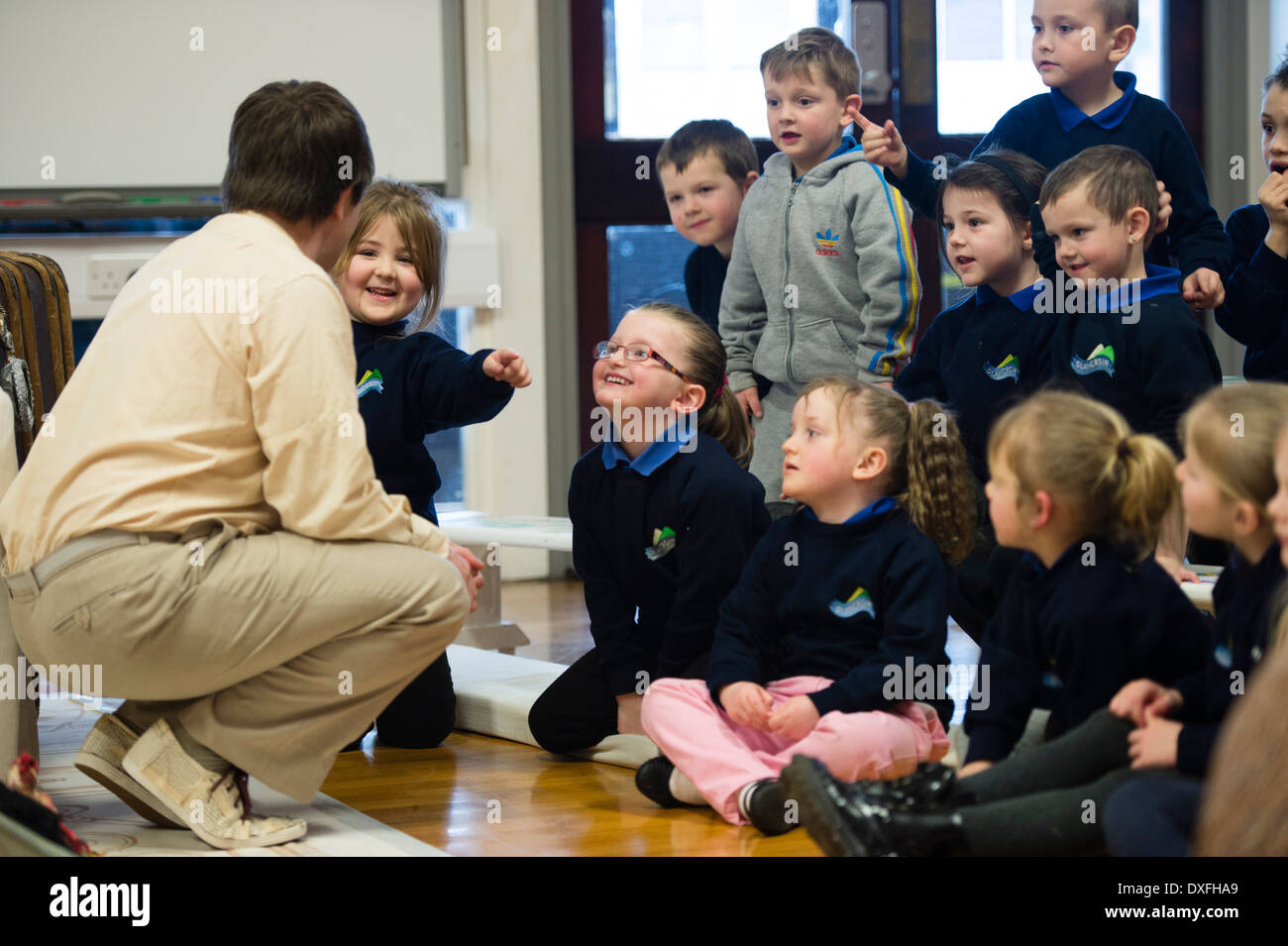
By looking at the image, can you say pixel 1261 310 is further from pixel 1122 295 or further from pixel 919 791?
pixel 919 791

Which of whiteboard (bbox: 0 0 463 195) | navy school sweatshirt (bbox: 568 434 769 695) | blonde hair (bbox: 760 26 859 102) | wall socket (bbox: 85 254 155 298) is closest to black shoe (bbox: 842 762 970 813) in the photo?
navy school sweatshirt (bbox: 568 434 769 695)

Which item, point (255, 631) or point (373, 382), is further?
point (373, 382)

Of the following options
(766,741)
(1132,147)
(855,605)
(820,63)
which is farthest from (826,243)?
(766,741)

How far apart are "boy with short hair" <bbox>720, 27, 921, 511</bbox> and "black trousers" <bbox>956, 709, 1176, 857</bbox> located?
124cm

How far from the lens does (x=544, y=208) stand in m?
4.43

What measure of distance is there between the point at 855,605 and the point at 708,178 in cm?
143

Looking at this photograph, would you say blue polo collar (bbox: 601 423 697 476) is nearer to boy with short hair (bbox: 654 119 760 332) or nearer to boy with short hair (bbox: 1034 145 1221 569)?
boy with short hair (bbox: 1034 145 1221 569)

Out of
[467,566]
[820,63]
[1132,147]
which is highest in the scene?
[820,63]

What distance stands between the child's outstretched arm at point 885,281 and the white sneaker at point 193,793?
142 cm

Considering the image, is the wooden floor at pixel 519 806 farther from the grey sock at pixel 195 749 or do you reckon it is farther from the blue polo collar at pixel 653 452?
the blue polo collar at pixel 653 452

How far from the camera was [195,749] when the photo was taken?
1.80 metres

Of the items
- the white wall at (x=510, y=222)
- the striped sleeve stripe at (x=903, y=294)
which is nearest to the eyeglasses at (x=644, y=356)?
the striped sleeve stripe at (x=903, y=294)
